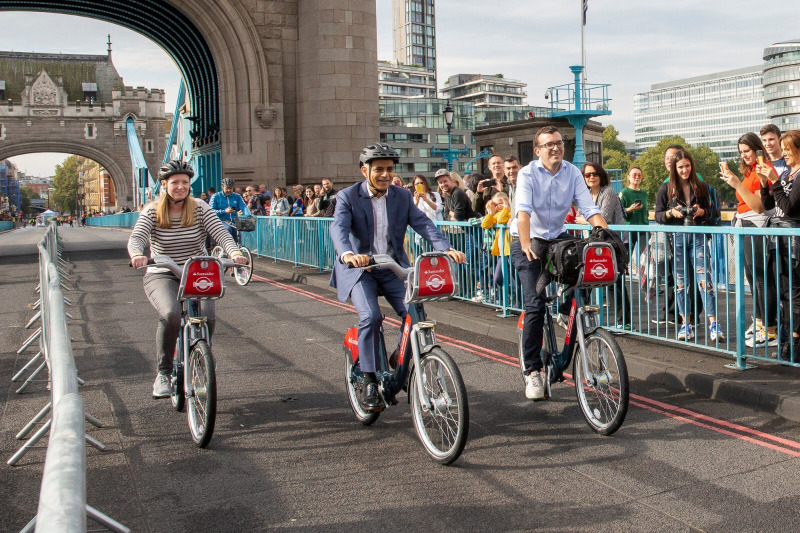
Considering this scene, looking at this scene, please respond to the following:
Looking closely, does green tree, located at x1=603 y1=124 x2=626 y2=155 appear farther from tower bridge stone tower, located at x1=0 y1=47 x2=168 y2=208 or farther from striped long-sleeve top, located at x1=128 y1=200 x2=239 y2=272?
striped long-sleeve top, located at x1=128 y1=200 x2=239 y2=272

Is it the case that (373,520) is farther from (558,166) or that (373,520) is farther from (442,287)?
(558,166)

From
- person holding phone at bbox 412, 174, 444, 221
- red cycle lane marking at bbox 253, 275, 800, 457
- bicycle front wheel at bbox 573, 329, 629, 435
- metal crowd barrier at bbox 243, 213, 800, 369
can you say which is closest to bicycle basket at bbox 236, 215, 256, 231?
person holding phone at bbox 412, 174, 444, 221

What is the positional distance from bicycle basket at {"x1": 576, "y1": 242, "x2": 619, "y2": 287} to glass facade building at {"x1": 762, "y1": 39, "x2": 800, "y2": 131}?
11798 centimetres

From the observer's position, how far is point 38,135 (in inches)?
3381

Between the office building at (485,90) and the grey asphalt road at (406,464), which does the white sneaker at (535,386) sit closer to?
the grey asphalt road at (406,464)

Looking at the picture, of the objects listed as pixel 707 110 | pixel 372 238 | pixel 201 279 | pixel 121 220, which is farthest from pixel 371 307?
pixel 707 110

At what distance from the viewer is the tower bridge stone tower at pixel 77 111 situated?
85875 mm

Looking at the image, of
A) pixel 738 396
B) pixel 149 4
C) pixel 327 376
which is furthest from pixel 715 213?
pixel 149 4

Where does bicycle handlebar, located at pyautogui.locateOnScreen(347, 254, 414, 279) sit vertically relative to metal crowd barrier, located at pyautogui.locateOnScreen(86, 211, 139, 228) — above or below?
below

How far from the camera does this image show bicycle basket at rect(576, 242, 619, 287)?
477 cm

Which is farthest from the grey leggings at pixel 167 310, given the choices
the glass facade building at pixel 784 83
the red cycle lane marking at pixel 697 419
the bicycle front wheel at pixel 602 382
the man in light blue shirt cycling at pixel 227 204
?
the glass facade building at pixel 784 83

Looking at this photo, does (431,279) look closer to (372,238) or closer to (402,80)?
(372,238)

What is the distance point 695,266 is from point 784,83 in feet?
391

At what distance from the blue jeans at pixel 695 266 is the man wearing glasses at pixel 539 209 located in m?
1.60
